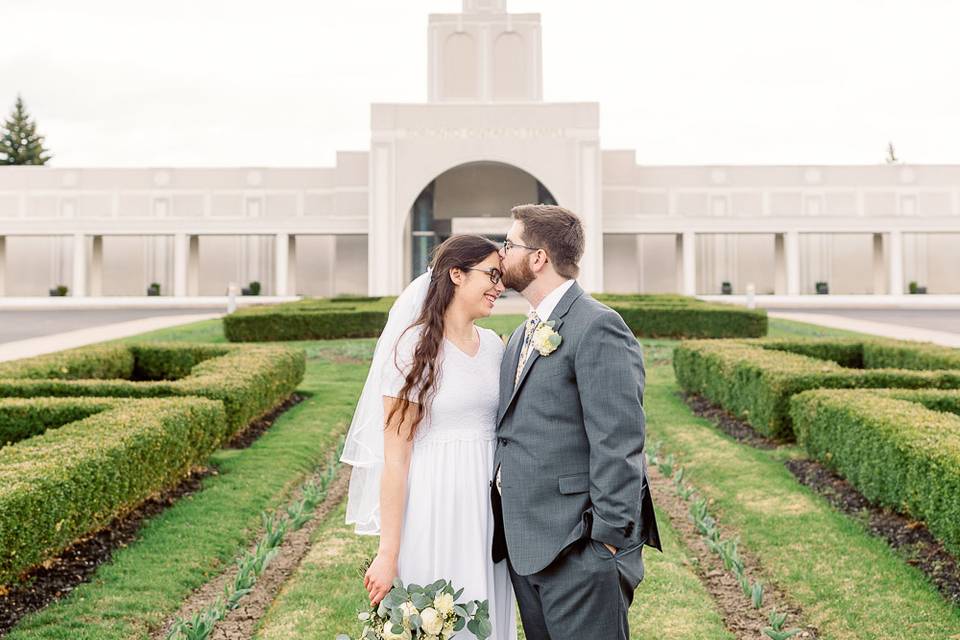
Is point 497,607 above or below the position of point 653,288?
below

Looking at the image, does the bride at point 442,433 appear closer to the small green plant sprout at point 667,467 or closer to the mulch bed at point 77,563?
the mulch bed at point 77,563

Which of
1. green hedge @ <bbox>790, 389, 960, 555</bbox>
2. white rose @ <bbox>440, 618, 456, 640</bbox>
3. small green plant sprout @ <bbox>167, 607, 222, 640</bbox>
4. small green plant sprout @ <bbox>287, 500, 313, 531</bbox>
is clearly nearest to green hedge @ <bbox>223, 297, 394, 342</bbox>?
small green plant sprout @ <bbox>287, 500, 313, 531</bbox>

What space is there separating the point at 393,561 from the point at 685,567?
2.62 meters

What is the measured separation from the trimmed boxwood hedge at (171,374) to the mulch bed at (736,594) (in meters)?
3.89

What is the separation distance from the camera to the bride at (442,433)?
2551 millimetres

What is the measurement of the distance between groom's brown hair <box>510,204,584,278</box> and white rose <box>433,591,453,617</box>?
3.47 feet

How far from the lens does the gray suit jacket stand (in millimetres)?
2338

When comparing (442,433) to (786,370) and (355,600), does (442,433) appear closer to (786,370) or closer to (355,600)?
(355,600)

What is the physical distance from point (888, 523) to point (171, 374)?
7.88 metres

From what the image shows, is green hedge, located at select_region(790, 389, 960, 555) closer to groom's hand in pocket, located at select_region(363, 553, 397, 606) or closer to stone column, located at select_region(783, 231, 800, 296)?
groom's hand in pocket, located at select_region(363, 553, 397, 606)

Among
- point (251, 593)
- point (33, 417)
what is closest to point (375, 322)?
point (33, 417)

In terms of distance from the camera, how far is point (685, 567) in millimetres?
4629

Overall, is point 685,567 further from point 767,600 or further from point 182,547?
point 182,547

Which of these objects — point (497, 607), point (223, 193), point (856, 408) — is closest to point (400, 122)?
point (223, 193)
